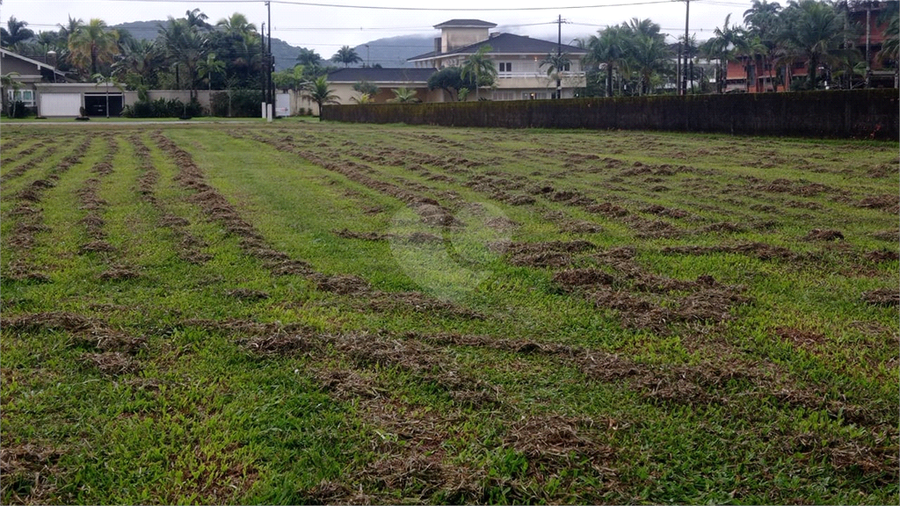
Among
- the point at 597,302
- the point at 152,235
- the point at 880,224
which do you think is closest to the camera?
the point at 597,302

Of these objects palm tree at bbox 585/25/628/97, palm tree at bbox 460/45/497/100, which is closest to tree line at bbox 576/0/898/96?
palm tree at bbox 585/25/628/97

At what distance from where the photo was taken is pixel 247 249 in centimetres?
880

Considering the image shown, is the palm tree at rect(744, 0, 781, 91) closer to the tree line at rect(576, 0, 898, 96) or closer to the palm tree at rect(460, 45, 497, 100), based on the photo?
the tree line at rect(576, 0, 898, 96)

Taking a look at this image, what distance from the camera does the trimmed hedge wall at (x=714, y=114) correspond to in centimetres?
2225

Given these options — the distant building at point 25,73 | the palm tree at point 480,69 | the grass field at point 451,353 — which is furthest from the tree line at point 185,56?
the grass field at point 451,353

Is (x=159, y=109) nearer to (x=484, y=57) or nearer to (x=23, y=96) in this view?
(x=23, y=96)

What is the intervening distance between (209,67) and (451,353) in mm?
66043

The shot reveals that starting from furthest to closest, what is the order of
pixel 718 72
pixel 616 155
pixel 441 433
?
pixel 718 72, pixel 616 155, pixel 441 433

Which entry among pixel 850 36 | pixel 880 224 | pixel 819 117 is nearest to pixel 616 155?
pixel 819 117

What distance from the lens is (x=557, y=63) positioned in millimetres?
67188

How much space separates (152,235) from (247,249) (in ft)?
5.14

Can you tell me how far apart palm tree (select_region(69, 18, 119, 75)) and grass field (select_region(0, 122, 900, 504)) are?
2621 inches

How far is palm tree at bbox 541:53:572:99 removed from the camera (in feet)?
220

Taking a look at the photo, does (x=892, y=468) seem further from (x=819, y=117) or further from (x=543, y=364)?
(x=819, y=117)
